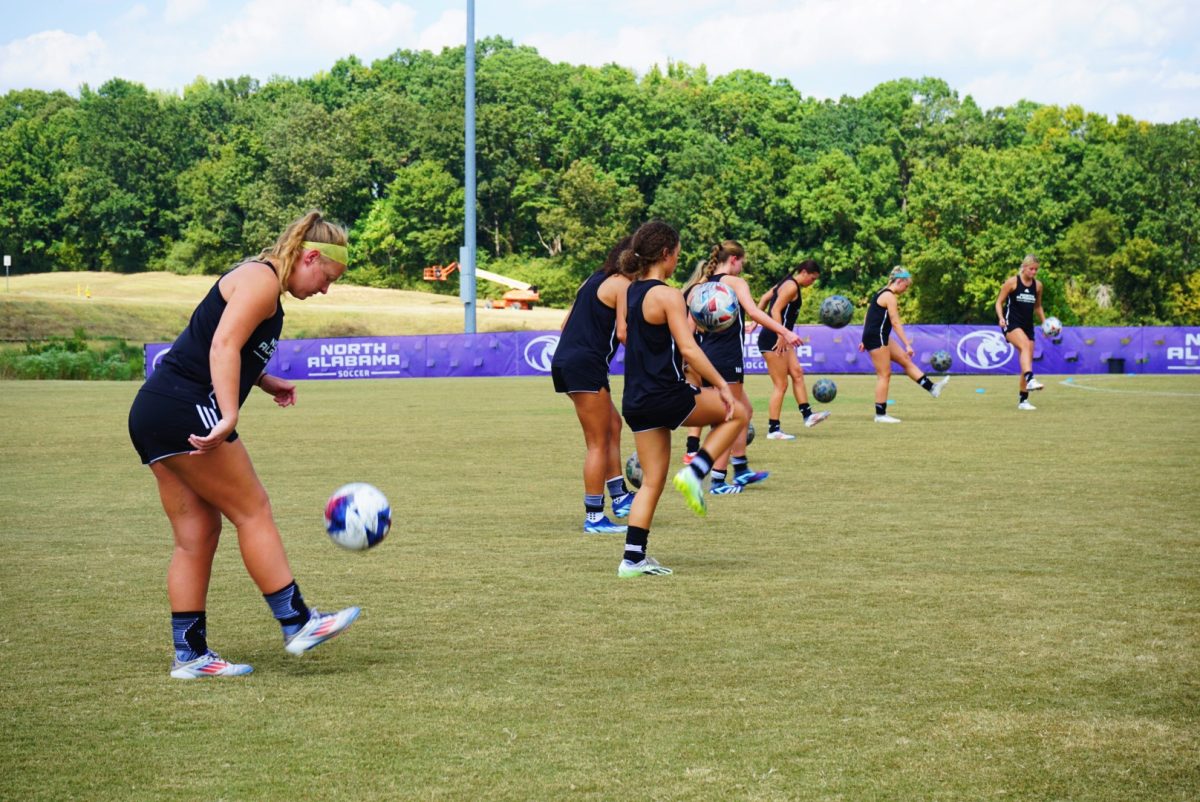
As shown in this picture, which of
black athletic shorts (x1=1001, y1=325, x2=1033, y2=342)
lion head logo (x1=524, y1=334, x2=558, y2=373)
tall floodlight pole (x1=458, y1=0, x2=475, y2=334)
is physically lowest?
lion head logo (x1=524, y1=334, x2=558, y2=373)

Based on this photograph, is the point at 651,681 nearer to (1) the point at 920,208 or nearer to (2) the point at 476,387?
(2) the point at 476,387

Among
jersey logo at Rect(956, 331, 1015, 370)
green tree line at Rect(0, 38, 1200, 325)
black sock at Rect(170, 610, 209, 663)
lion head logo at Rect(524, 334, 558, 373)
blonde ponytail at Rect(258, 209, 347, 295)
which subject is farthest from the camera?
green tree line at Rect(0, 38, 1200, 325)

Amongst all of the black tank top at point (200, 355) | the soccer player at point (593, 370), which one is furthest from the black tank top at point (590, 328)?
the black tank top at point (200, 355)

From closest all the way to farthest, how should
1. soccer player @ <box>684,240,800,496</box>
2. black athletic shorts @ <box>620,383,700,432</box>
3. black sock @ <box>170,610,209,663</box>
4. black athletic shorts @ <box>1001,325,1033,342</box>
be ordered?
black sock @ <box>170,610,209,663</box>, black athletic shorts @ <box>620,383,700,432</box>, soccer player @ <box>684,240,800,496</box>, black athletic shorts @ <box>1001,325,1033,342</box>

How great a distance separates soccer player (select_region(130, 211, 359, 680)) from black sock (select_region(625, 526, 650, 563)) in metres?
2.50

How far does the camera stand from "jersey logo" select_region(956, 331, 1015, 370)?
39.8 meters

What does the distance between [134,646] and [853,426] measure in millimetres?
14778

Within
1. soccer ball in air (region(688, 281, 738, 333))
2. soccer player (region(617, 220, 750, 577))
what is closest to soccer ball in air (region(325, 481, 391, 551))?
soccer player (region(617, 220, 750, 577))

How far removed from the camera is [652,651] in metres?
6.61

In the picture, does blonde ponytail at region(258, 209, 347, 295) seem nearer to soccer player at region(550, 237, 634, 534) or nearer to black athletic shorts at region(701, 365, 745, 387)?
soccer player at region(550, 237, 634, 534)

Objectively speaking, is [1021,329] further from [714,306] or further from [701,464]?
[701,464]

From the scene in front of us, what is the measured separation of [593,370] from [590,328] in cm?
30

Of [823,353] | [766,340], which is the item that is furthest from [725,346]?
[823,353]

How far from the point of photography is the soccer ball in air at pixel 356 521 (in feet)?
22.5
